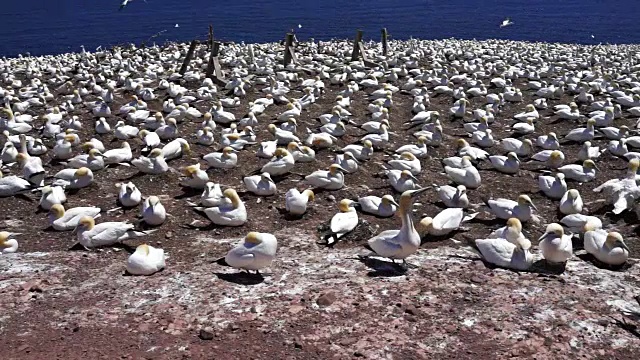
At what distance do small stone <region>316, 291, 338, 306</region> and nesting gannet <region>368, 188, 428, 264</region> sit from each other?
1.09 meters

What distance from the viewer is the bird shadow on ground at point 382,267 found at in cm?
747

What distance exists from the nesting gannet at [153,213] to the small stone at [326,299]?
3.58 metres

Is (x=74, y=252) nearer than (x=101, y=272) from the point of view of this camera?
No

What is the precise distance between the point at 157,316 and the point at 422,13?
67177mm

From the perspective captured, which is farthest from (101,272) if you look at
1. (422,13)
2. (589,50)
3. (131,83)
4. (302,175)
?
(422,13)

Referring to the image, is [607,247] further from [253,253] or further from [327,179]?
[327,179]

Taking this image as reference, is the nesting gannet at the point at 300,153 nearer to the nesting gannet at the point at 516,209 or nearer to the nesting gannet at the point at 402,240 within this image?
the nesting gannet at the point at 516,209

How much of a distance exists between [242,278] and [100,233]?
2353mm

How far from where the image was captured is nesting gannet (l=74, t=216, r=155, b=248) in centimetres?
841

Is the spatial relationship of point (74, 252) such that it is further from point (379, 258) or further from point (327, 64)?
point (327, 64)

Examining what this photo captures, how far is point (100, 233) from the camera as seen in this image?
8.45m

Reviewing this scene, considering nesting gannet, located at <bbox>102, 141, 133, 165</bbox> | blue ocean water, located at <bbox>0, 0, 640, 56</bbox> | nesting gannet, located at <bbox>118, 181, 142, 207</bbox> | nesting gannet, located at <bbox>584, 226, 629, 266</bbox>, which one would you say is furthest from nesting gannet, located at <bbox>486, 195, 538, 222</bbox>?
blue ocean water, located at <bbox>0, 0, 640, 56</bbox>

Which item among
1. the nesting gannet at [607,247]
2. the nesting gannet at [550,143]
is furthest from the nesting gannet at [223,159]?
the nesting gannet at [550,143]

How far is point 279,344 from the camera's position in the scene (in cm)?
587
